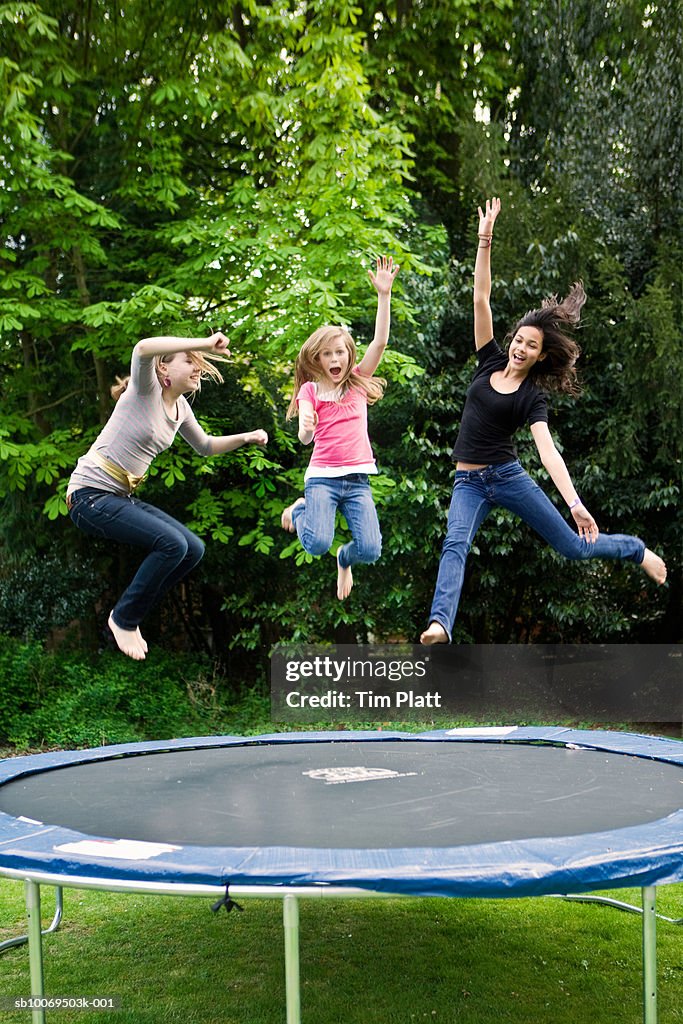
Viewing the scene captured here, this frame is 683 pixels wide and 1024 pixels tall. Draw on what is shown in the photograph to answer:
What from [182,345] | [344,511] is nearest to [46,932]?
[344,511]

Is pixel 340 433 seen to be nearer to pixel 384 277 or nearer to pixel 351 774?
pixel 384 277

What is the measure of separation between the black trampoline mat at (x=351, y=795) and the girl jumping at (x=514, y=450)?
0.55m

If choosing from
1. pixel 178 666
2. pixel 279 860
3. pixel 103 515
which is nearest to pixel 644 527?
pixel 178 666

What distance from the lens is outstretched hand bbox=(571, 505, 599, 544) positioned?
2.85 metres

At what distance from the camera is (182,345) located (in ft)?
8.27

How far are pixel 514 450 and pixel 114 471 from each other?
1194 millimetres

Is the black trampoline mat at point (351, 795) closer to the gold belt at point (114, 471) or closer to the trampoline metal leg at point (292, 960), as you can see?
the trampoline metal leg at point (292, 960)

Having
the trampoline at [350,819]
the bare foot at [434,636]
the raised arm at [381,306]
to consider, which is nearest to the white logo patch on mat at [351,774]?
the trampoline at [350,819]

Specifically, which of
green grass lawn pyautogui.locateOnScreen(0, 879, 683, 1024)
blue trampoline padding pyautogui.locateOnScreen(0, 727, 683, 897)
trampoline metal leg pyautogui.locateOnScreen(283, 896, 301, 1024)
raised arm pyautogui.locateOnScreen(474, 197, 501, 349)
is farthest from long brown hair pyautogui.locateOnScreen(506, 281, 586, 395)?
trampoline metal leg pyautogui.locateOnScreen(283, 896, 301, 1024)

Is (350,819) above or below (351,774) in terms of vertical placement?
below

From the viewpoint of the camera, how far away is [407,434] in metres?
5.95

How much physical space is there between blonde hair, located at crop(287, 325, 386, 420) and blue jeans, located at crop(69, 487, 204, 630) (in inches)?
22.3

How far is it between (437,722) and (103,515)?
441cm
